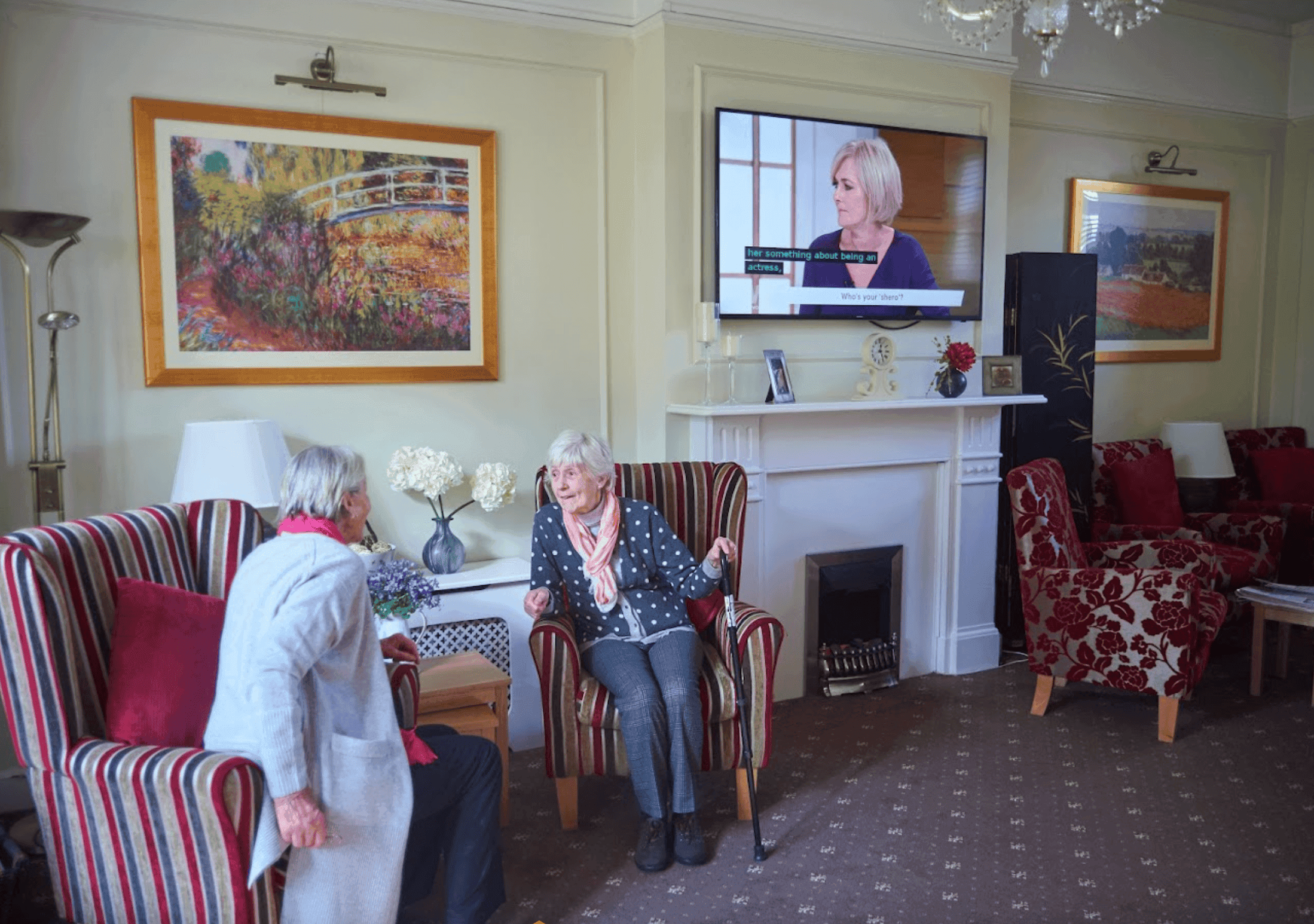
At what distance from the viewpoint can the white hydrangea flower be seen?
375 centimetres

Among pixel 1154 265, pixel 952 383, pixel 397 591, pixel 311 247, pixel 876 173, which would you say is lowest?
pixel 397 591

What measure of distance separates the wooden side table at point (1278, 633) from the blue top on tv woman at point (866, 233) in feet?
5.91

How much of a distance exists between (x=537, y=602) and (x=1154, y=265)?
398 cm

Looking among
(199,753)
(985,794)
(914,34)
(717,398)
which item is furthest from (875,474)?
(199,753)

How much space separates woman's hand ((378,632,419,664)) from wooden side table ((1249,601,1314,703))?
10.5 feet

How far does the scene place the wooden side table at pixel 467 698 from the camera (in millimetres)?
2916

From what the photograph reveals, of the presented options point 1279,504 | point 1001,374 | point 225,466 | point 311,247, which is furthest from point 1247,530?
point 225,466

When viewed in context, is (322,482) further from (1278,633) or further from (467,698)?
(1278,633)

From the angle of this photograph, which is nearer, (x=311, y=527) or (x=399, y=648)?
(x=311, y=527)

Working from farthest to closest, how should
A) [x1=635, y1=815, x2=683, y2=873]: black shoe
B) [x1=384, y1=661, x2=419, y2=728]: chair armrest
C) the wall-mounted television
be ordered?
the wall-mounted television, [x1=635, y1=815, x2=683, y2=873]: black shoe, [x1=384, y1=661, x2=419, y2=728]: chair armrest

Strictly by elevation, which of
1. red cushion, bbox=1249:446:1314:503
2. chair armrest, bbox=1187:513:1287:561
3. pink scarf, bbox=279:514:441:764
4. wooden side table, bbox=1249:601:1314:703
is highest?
pink scarf, bbox=279:514:441:764

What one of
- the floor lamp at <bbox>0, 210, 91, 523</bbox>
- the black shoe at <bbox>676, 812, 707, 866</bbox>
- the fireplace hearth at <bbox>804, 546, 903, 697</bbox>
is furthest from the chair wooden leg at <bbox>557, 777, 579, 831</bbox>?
the floor lamp at <bbox>0, 210, 91, 523</bbox>

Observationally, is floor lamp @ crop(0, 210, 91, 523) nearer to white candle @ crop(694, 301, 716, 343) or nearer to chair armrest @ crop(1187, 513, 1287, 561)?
white candle @ crop(694, 301, 716, 343)

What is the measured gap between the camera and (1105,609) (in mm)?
3801
